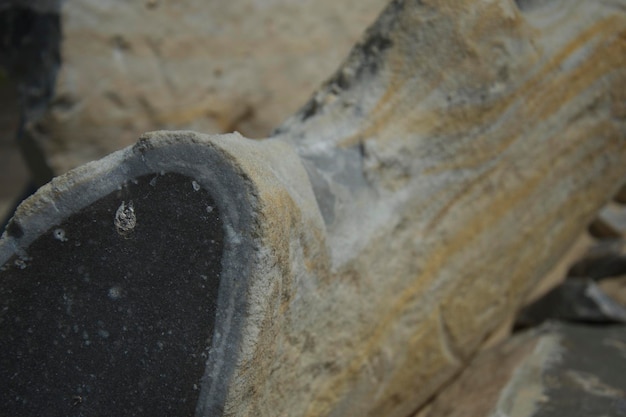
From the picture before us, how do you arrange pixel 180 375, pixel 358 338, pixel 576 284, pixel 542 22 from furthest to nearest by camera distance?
pixel 576 284 → pixel 542 22 → pixel 358 338 → pixel 180 375

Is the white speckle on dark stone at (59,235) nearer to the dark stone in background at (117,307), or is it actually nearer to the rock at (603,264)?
the dark stone in background at (117,307)

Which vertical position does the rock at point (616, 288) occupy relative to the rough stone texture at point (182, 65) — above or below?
below

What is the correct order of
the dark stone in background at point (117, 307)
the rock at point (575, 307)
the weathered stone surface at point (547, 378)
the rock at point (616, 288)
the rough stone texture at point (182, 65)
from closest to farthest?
the dark stone in background at point (117, 307) < the weathered stone surface at point (547, 378) < the rock at point (575, 307) < the rock at point (616, 288) < the rough stone texture at point (182, 65)

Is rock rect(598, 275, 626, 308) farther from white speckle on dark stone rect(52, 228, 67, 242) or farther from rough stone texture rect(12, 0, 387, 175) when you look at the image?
white speckle on dark stone rect(52, 228, 67, 242)

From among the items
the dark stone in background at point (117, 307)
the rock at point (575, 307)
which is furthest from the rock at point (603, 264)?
the dark stone in background at point (117, 307)

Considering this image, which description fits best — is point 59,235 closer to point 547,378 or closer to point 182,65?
point 547,378

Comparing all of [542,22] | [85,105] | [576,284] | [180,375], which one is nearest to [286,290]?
[180,375]

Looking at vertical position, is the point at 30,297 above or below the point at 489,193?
above

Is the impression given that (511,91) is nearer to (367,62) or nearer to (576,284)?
(367,62)
